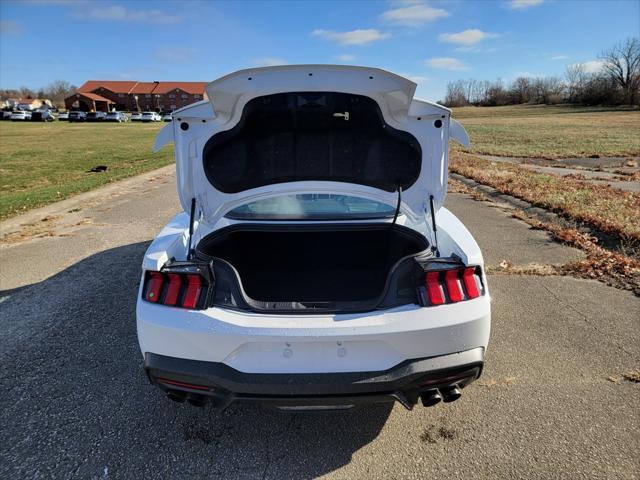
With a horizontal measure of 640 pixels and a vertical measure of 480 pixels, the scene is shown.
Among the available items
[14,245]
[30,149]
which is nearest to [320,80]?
[14,245]

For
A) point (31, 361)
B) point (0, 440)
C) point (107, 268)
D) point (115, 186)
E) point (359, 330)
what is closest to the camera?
point (359, 330)

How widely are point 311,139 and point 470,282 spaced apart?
1.29m

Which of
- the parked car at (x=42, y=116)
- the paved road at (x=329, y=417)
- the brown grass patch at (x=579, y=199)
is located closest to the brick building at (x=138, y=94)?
the parked car at (x=42, y=116)

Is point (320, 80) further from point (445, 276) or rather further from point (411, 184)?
point (445, 276)

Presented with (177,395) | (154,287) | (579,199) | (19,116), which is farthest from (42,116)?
(177,395)

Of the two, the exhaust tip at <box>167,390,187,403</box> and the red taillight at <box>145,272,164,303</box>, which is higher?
the red taillight at <box>145,272,164,303</box>

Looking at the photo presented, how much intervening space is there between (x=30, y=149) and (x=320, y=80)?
2827 cm

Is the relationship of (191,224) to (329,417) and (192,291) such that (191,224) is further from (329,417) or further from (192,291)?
(329,417)

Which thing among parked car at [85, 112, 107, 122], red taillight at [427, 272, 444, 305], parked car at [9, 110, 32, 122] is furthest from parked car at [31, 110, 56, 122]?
red taillight at [427, 272, 444, 305]

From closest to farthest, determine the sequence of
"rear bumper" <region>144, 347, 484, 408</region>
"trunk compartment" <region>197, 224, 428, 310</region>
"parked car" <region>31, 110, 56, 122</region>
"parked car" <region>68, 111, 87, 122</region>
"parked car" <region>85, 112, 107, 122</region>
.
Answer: "rear bumper" <region>144, 347, 484, 408</region>, "trunk compartment" <region>197, 224, 428, 310</region>, "parked car" <region>31, 110, 56, 122</region>, "parked car" <region>85, 112, 107, 122</region>, "parked car" <region>68, 111, 87, 122</region>

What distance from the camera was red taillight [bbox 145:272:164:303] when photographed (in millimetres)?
2170

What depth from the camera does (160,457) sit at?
7.34ft

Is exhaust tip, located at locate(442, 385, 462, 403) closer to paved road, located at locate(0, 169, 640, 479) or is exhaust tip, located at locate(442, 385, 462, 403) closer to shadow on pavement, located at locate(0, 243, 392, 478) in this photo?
paved road, located at locate(0, 169, 640, 479)

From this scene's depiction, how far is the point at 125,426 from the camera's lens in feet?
8.06
